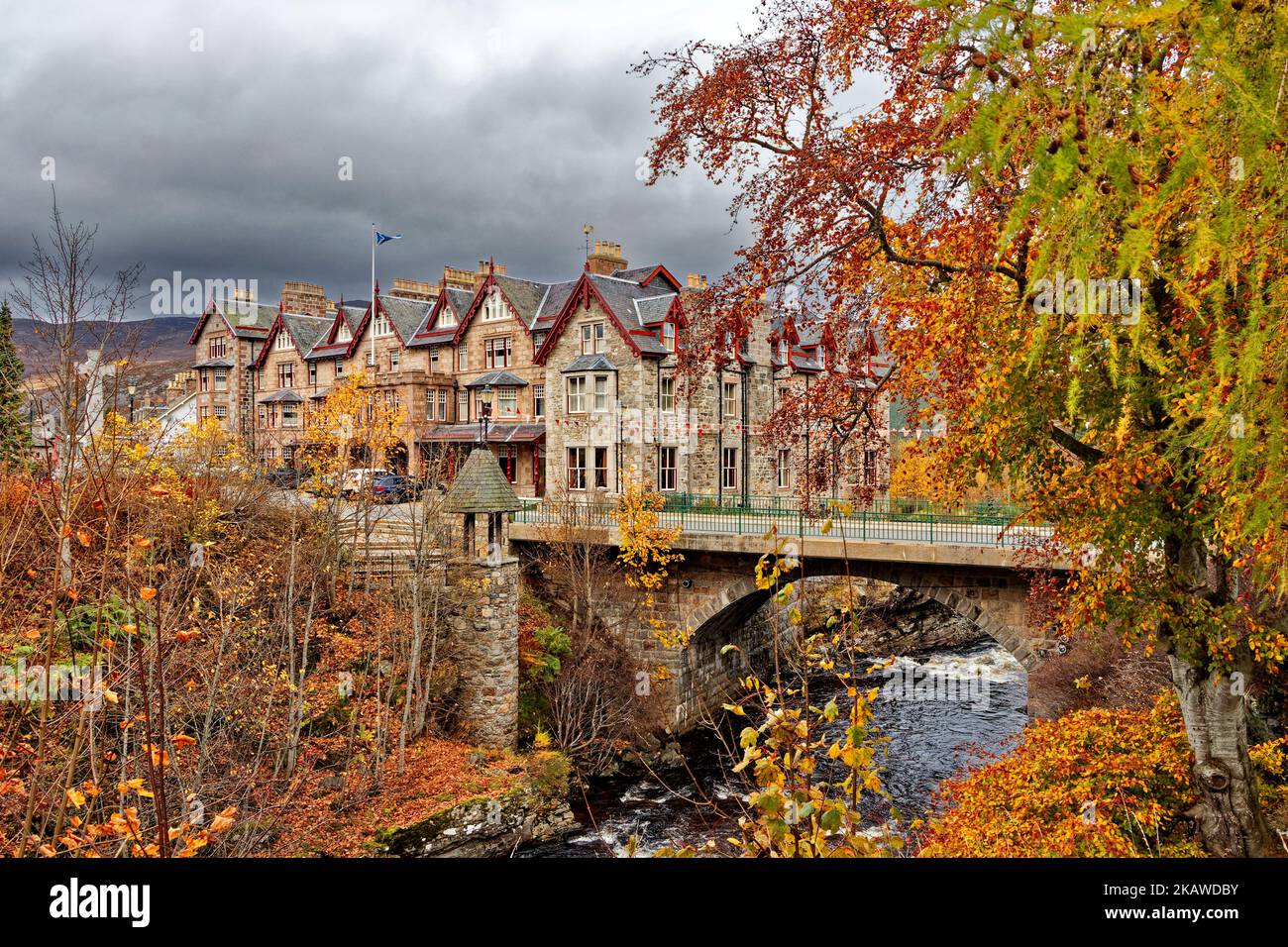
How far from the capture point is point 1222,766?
370 inches

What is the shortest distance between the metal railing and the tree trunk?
26.8ft

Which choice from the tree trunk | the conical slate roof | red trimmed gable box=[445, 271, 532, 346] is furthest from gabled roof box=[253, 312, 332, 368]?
the tree trunk

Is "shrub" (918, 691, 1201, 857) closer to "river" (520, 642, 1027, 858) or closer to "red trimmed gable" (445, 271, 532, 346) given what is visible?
"river" (520, 642, 1027, 858)

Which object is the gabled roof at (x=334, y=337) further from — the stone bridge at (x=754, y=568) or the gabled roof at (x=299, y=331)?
the stone bridge at (x=754, y=568)

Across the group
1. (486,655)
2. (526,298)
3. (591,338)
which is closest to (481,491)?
(486,655)

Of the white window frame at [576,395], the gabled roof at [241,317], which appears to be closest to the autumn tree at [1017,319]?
the white window frame at [576,395]

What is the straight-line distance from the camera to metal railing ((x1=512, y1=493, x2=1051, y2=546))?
21734mm

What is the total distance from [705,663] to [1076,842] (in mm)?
20897

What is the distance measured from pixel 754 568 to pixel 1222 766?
13.2 m
